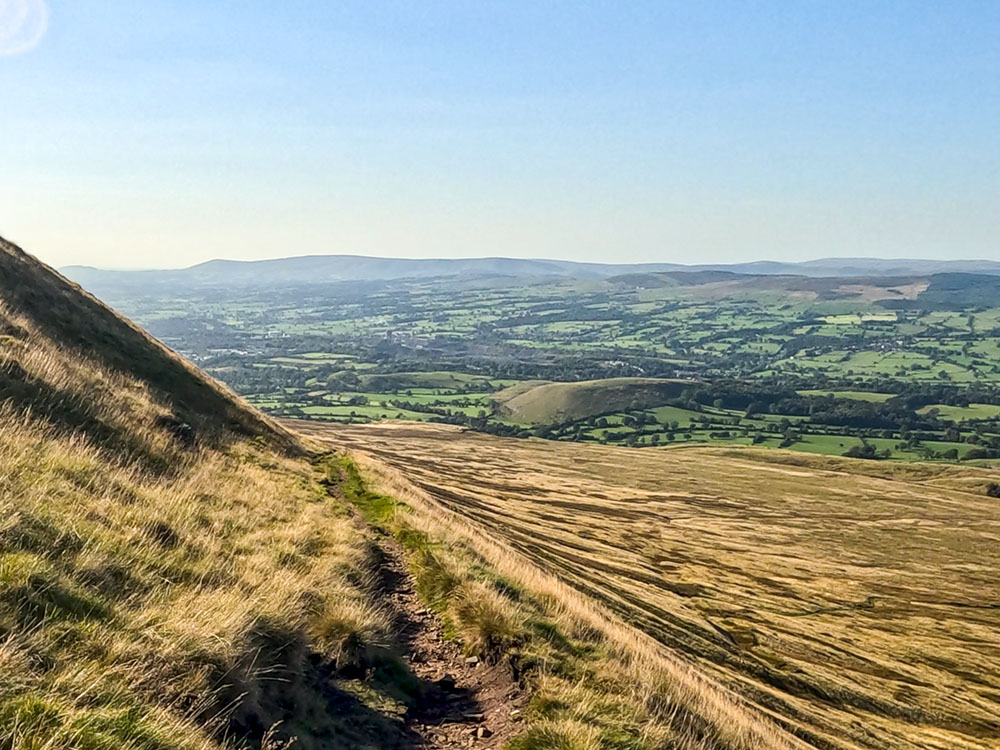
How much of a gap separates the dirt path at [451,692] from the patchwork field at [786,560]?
19.8 metres

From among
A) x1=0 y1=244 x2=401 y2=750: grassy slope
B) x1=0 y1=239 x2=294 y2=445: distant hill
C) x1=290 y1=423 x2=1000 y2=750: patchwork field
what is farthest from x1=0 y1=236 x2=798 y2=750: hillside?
x1=290 y1=423 x2=1000 y2=750: patchwork field


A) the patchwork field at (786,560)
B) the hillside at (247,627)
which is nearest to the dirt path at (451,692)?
the hillside at (247,627)

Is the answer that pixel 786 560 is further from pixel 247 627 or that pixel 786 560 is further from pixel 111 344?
pixel 247 627

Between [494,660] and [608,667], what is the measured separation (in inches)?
77.3

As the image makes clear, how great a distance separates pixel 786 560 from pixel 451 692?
76.9m

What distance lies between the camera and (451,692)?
36.4ft

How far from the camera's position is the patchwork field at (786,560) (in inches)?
1558

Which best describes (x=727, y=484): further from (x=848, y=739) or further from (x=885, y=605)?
(x=848, y=739)

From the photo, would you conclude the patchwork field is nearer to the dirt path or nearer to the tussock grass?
the tussock grass

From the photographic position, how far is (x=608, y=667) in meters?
12.0

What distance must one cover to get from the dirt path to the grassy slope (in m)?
0.72

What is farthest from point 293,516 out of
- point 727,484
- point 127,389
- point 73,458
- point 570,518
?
point 727,484

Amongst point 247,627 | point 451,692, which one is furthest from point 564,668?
point 247,627

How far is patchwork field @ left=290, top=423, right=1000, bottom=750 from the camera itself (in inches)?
1558
